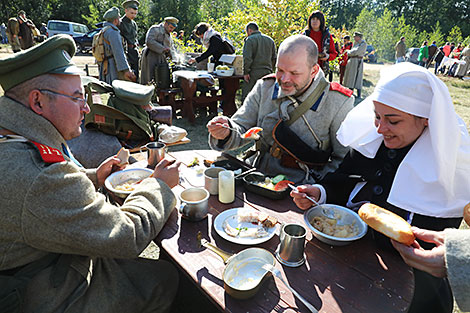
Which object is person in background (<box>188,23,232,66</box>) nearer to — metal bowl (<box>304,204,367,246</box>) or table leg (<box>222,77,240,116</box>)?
table leg (<box>222,77,240,116</box>)

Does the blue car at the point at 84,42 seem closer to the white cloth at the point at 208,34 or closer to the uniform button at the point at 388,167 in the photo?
the white cloth at the point at 208,34

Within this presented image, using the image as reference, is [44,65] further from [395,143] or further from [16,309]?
[395,143]

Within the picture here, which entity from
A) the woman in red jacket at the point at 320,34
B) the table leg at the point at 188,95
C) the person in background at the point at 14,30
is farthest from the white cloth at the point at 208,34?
the person in background at the point at 14,30

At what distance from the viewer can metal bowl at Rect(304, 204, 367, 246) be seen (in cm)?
160

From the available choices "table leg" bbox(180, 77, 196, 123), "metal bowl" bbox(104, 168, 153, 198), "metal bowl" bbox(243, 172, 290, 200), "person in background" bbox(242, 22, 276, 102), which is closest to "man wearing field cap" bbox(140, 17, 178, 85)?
"table leg" bbox(180, 77, 196, 123)

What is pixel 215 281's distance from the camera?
1408 millimetres

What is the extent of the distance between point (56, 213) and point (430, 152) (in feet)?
6.55

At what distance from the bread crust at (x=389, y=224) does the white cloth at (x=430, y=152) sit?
29 cm

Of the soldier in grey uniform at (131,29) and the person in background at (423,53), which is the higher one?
the soldier in grey uniform at (131,29)

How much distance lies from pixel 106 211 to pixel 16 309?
0.57 metres

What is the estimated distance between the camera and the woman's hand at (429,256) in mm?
1240

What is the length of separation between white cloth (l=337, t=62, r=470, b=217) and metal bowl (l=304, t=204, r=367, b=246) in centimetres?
24

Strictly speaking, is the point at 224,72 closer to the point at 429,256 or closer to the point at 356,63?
the point at 356,63

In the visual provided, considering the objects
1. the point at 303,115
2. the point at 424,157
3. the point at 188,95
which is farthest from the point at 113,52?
the point at 424,157
